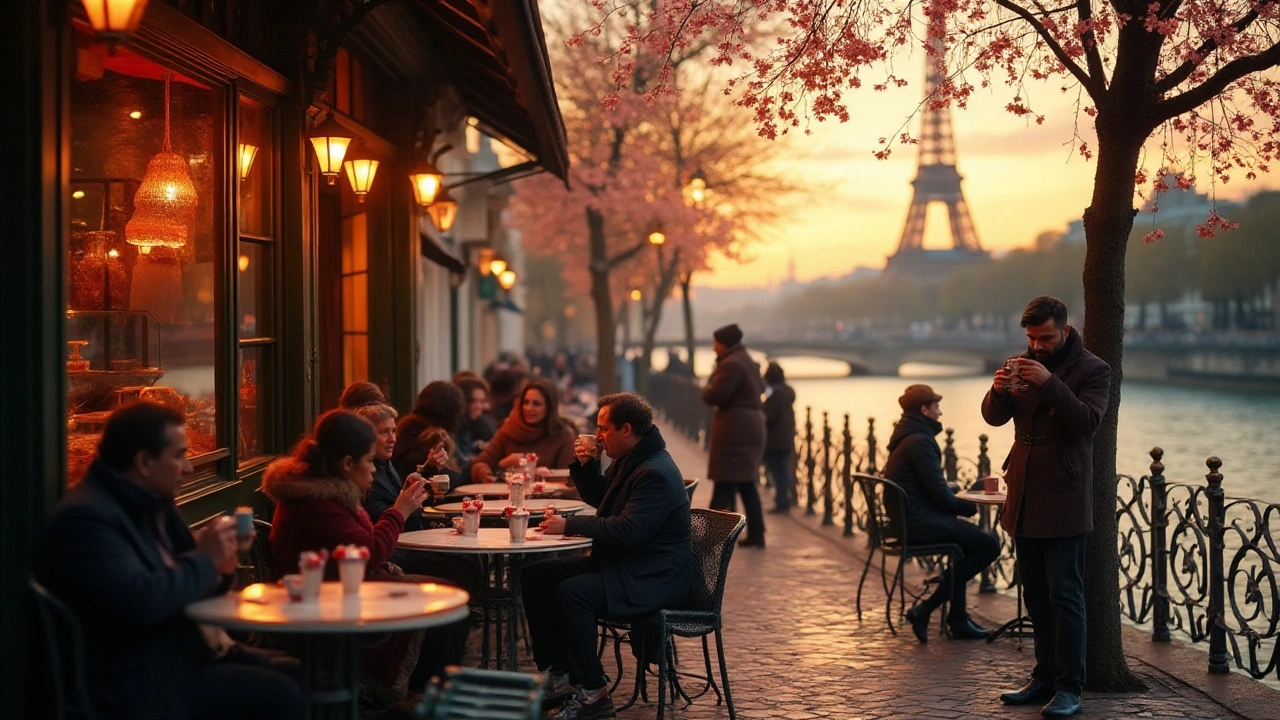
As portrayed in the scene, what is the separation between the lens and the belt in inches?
272

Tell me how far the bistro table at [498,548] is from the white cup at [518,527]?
3cm

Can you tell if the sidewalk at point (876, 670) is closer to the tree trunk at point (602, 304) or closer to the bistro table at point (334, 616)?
the bistro table at point (334, 616)

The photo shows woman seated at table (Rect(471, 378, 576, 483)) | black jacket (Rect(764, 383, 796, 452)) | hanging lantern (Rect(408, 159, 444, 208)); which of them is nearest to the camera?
woman seated at table (Rect(471, 378, 576, 483))

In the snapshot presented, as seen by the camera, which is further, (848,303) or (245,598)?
(848,303)

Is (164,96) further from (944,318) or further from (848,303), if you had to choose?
(848,303)

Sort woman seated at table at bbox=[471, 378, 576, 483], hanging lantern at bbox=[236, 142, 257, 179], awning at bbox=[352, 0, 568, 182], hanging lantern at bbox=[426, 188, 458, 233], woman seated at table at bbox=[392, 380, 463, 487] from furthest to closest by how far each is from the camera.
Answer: hanging lantern at bbox=[426, 188, 458, 233] < woman seated at table at bbox=[471, 378, 576, 483] < woman seated at table at bbox=[392, 380, 463, 487] < awning at bbox=[352, 0, 568, 182] < hanging lantern at bbox=[236, 142, 257, 179]

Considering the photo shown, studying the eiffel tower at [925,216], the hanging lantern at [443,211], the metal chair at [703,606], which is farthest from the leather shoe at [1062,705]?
the eiffel tower at [925,216]

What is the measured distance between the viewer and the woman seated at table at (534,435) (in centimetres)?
1046

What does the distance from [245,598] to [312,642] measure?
0.85ft

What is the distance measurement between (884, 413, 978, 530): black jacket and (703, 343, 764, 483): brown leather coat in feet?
13.8

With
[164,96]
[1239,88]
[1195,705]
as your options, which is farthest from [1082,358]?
[164,96]

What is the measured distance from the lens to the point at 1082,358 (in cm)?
690

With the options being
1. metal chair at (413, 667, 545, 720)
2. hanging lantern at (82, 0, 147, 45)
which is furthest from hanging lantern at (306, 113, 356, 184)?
metal chair at (413, 667, 545, 720)

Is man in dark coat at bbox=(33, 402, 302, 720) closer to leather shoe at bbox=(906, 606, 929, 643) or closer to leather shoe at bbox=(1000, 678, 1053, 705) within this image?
leather shoe at bbox=(1000, 678, 1053, 705)
